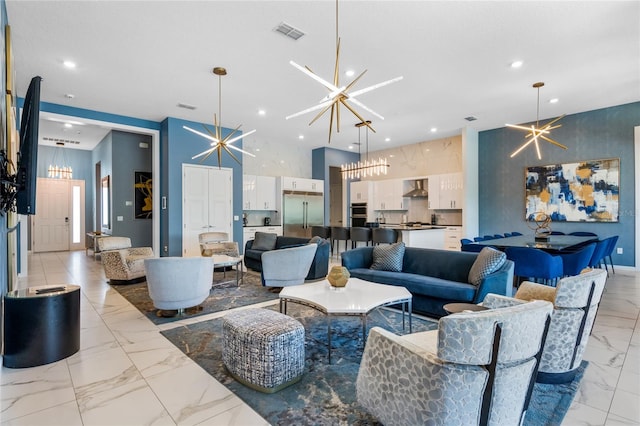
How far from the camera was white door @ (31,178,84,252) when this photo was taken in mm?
10492

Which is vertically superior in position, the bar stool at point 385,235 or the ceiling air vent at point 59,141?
the ceiling air vent at point 59,141

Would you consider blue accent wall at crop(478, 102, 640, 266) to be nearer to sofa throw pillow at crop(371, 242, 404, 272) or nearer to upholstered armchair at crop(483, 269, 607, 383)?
sofa throw pillow at crop(371, 242, 404, 272)

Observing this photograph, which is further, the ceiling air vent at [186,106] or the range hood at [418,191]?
the range hood at [418,191]

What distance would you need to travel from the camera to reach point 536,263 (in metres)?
4.43

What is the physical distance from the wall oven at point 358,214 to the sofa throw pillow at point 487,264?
699 centimetres

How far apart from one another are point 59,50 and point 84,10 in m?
1.20

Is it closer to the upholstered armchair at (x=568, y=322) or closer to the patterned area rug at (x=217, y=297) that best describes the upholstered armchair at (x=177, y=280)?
the patterned area rug at (x=217, y=297)

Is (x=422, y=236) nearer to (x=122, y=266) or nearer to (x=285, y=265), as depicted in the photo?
(x=285, y=265)

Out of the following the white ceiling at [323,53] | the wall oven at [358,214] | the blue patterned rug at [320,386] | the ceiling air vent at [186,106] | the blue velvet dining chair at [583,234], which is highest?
the white ceiling at [323,53]

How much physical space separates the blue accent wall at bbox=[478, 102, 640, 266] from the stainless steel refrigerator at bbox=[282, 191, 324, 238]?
4.54 metres

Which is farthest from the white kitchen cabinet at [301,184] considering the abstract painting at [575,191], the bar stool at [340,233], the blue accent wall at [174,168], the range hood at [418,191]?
the abstract painting at [575,191]

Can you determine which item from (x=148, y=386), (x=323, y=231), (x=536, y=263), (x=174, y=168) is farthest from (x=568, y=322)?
(x=174, y=168)

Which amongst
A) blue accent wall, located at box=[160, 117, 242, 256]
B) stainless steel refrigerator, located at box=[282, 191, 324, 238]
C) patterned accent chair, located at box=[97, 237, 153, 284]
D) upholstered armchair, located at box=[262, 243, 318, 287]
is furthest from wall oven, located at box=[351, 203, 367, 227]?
patterned accent chair, located at box=[97, 237, 153, 284]

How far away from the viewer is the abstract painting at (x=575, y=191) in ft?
22.1
